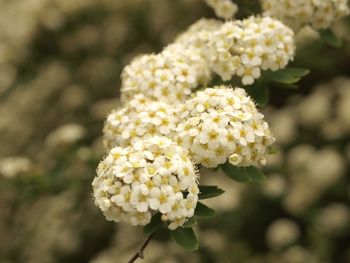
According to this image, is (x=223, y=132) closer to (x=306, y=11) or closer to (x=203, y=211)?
(x=203, y=211)

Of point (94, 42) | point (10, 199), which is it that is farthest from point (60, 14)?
point (10, 199)

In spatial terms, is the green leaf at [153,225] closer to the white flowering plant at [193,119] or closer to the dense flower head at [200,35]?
the white flowering plant at [193,119]

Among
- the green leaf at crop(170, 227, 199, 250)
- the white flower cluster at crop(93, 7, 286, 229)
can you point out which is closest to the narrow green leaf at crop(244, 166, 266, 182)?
the white flower cluster at crop(93, 7, 286, 229)

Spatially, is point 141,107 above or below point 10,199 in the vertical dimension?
above

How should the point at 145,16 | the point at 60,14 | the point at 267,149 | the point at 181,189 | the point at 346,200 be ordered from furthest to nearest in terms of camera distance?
the point at 145,16
the point at 60,14
the point at 346,200
the point at 267,149
the point at 181,189

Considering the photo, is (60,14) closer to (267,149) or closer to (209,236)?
(209,236)

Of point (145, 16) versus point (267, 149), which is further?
point (145, 16)

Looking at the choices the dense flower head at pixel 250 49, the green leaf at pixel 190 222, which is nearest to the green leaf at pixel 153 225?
the green leaf at pixel 190 222
